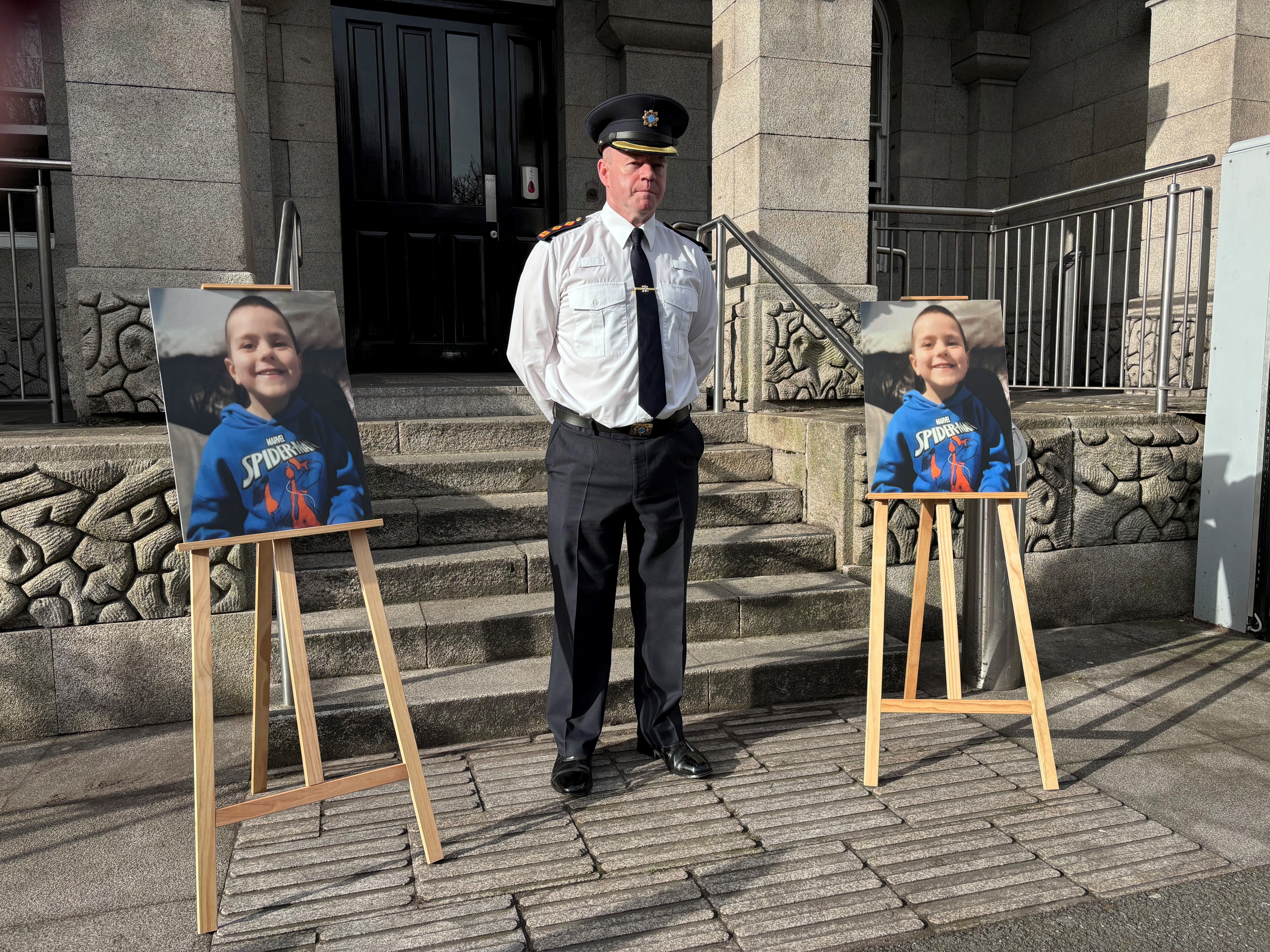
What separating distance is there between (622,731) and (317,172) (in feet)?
17.4

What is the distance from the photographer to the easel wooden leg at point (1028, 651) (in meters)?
3.13

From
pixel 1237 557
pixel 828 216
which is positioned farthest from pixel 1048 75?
pixel 1237 557

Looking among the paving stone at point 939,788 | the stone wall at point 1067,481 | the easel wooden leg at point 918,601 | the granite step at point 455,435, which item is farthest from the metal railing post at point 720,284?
the paving stone at point 939,788

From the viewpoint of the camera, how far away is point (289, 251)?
4.73 metres

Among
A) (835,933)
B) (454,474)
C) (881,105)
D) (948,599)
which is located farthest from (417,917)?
(881,105)

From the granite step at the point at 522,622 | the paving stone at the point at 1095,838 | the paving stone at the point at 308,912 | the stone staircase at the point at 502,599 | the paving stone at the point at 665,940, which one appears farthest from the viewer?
the granite step at the point at 522,622

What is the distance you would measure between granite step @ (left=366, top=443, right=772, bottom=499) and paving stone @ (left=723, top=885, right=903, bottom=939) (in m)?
2.50

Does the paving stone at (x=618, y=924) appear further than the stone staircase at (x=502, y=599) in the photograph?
No

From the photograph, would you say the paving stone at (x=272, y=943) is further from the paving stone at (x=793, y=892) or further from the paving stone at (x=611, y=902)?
the paving stone at (x=793, y=892)

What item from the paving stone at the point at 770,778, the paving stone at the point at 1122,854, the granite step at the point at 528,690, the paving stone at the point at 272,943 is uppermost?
the granite step at the point at 528,690

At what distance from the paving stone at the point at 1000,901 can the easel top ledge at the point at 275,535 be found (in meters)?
1.80

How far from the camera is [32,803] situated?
3102 mm

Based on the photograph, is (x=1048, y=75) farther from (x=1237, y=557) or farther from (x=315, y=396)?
(x=315, y=396)

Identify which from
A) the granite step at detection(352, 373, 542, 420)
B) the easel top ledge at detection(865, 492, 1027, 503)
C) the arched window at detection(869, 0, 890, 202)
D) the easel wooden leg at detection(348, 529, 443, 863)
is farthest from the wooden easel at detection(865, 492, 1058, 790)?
the arched window at detection(869, 0, 890, 202)
